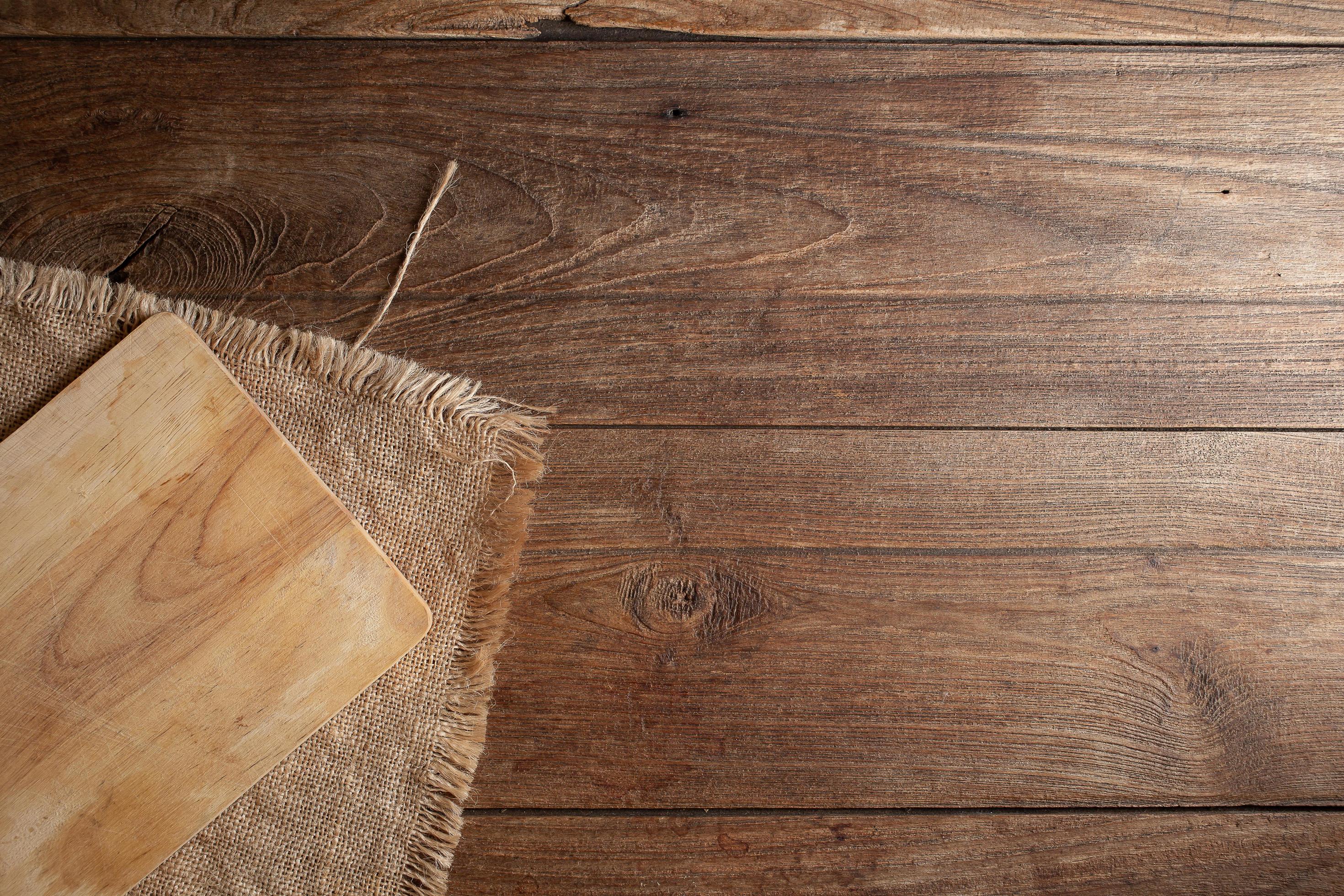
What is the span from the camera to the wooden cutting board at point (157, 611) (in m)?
0.43

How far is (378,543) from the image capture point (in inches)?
19.2

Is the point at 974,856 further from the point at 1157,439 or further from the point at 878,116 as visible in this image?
the point at 878,116

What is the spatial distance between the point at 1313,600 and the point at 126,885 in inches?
28.7

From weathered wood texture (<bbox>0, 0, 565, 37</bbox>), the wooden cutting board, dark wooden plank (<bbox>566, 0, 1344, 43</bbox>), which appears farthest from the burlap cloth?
dark wooden plank (<bbox>566, 0, 1344, 43</bbox>)

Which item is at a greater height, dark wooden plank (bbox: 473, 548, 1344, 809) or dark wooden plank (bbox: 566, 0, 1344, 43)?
dark wooden plank (bbox: 566, 0, 1344, 43)

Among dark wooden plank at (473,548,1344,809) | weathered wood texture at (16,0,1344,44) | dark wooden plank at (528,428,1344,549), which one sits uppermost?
weathered wood texture at (16,0,1344,44)

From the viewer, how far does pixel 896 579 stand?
0.52m

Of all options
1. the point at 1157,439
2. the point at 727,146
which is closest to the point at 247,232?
the point at 727,146

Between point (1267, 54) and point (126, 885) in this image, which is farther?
point (1267, 54)

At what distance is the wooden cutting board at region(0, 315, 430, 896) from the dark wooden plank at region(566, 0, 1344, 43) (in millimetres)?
348

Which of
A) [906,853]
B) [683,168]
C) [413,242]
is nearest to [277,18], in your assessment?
[413,242]

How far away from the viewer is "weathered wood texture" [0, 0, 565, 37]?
1.66 ft

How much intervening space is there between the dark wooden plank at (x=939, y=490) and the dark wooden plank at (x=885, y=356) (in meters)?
0.01

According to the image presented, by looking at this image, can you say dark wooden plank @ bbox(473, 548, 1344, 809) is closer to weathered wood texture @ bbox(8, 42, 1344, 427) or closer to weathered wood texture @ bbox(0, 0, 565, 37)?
weathered wood texture @ bbox(8, 42, 1344, 427)
